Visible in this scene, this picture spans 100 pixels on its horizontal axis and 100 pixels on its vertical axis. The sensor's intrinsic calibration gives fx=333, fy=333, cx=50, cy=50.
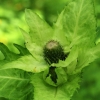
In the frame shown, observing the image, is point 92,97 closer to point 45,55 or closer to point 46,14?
point 46,14

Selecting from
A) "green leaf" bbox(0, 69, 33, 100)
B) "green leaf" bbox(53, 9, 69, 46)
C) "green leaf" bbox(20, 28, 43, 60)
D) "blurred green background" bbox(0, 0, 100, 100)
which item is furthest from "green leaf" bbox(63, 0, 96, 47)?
"blurred green background" bbox(0, 0, 100, 100)

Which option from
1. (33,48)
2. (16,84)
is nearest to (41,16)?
(16,84)

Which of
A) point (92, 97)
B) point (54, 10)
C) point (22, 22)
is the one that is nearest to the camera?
point (92, 97)

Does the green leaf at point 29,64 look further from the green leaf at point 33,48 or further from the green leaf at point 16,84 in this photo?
the green leaf at point 16,84

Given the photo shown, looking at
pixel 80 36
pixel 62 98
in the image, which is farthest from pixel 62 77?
pixel 80 36

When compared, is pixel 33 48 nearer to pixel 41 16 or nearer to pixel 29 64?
pixel 29 64

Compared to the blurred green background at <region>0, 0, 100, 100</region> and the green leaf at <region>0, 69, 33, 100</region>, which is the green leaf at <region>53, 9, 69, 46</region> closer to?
the green leaf at <region>0, 69, 33, 100</region>

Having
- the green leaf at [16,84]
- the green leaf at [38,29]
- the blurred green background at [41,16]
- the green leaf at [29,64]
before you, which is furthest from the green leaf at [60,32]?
the blurred green background at [41,16]
